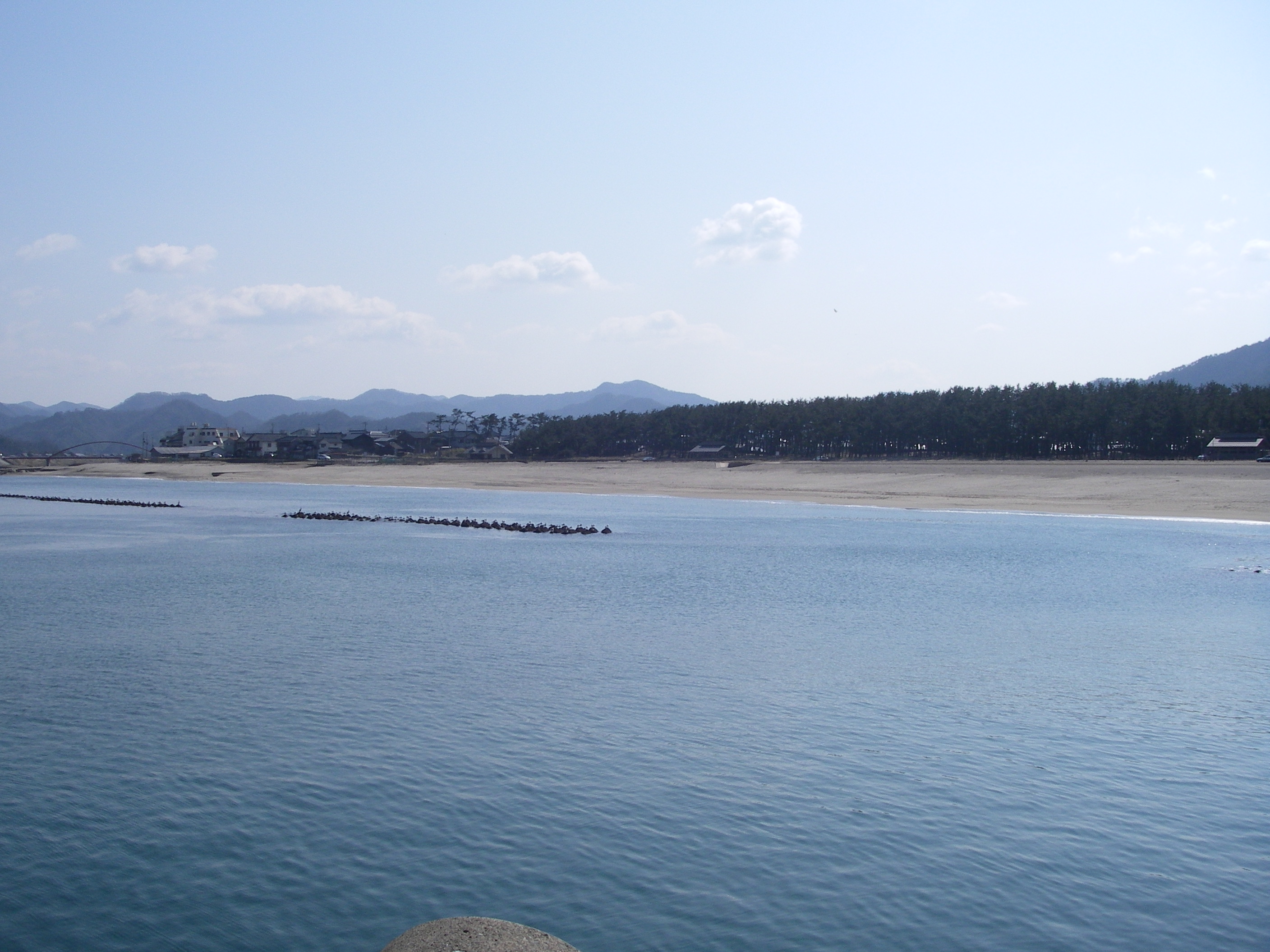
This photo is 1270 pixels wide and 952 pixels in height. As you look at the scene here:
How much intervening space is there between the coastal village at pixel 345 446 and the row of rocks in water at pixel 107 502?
2543 inches

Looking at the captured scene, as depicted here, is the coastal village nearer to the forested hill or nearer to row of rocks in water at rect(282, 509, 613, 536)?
the forested hill

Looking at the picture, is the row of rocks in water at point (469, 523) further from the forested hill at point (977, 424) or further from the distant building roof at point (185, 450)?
the distant building roof at point (185, 450)

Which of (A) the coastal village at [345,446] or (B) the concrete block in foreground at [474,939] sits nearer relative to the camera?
(B) the concrete block in foreground at [474,939]

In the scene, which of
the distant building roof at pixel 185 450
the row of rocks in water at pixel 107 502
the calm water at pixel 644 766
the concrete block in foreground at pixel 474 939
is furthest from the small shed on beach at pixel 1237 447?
the distant building roof at pixel 185 450

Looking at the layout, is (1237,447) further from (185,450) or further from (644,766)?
(185,450)

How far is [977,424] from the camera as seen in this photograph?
102m

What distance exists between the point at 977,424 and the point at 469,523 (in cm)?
6811

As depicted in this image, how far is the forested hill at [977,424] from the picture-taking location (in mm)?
91562

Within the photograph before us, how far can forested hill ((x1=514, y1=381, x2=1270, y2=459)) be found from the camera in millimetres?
91562

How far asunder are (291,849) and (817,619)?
1559cm

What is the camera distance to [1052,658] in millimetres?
18922

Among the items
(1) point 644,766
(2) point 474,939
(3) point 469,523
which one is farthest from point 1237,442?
(2) point 474,939

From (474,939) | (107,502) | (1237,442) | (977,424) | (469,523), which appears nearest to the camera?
(474,939)

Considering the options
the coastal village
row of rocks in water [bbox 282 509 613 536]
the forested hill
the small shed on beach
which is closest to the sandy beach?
the forested hill
